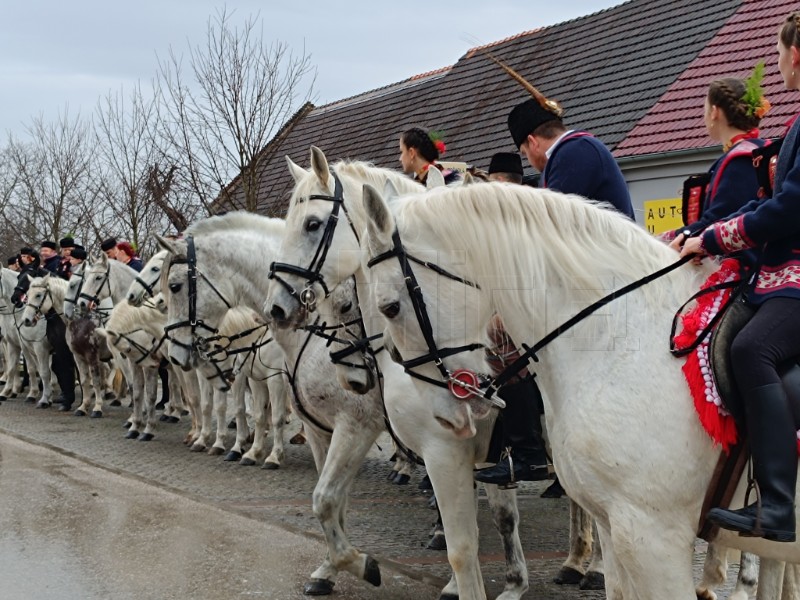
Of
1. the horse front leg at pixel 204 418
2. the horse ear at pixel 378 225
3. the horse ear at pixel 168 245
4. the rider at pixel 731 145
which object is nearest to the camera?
the horse ear at pixel 378 225

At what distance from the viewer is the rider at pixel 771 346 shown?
3201 millimetres

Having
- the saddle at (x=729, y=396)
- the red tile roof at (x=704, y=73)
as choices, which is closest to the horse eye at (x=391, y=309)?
the saddle at (x=729, y=396)

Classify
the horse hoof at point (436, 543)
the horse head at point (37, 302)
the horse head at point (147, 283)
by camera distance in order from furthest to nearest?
the horse head at point (37, 302), the horse head at point (147, 283), the horse hoof at point (436, 543)

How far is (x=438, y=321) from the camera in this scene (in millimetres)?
3887

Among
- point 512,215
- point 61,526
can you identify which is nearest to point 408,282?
point 512,215

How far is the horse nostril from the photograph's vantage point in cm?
565

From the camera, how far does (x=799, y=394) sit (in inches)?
129

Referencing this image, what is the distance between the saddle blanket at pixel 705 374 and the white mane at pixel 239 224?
463cm

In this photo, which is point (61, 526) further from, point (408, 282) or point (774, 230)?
point (774, 230)

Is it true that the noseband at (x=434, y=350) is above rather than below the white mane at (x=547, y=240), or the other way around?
below

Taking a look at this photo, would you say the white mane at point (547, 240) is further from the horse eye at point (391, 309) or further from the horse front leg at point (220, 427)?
the horse front leg at point (220, 427)

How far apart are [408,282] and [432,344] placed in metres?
0.28

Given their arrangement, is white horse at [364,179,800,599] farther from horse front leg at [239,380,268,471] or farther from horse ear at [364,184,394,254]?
horse front leg at [239,380,268,471]

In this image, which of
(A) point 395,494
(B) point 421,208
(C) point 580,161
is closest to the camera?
(B) point 421,208
